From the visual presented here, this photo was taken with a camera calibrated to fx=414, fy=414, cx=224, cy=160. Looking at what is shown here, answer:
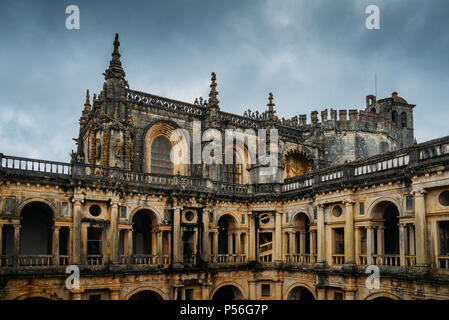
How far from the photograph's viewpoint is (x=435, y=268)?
2009cm

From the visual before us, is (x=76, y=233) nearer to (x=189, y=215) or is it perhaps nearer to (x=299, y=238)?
(x=189, y=215)

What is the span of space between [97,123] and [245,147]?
12534 mm

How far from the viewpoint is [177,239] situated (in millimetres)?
27891

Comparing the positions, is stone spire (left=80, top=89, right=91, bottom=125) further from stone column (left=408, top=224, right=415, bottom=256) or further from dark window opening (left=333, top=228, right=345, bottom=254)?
stone column (left=408, top=224, right=415, bottom=256)

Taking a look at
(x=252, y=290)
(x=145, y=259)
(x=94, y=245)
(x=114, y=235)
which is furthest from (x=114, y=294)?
(x=252, y=290)

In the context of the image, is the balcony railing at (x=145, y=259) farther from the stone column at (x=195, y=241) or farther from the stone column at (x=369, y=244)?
the stone column at (x=369, y=244)

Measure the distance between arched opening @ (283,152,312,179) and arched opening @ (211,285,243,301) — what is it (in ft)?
35.5

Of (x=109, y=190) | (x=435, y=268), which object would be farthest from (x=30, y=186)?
(x=435, y=268)

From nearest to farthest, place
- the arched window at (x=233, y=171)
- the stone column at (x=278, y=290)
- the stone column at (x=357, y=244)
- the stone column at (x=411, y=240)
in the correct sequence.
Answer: the stone column at (x=411, y=240)
the stone column at (x=357, y=244)
the stone column at (x=278, y=290)
the arched window at (x=233, y=171)

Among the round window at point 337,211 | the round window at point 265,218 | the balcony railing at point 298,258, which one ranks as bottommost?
the balcony railing at point 298,258

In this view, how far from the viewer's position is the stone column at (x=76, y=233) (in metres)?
24.0

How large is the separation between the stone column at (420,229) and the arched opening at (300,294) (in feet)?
36.2

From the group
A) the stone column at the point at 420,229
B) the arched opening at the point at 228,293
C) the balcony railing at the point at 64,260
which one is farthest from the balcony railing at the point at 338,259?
the balcony railing at the point at 64,260

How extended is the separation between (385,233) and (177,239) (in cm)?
1357
